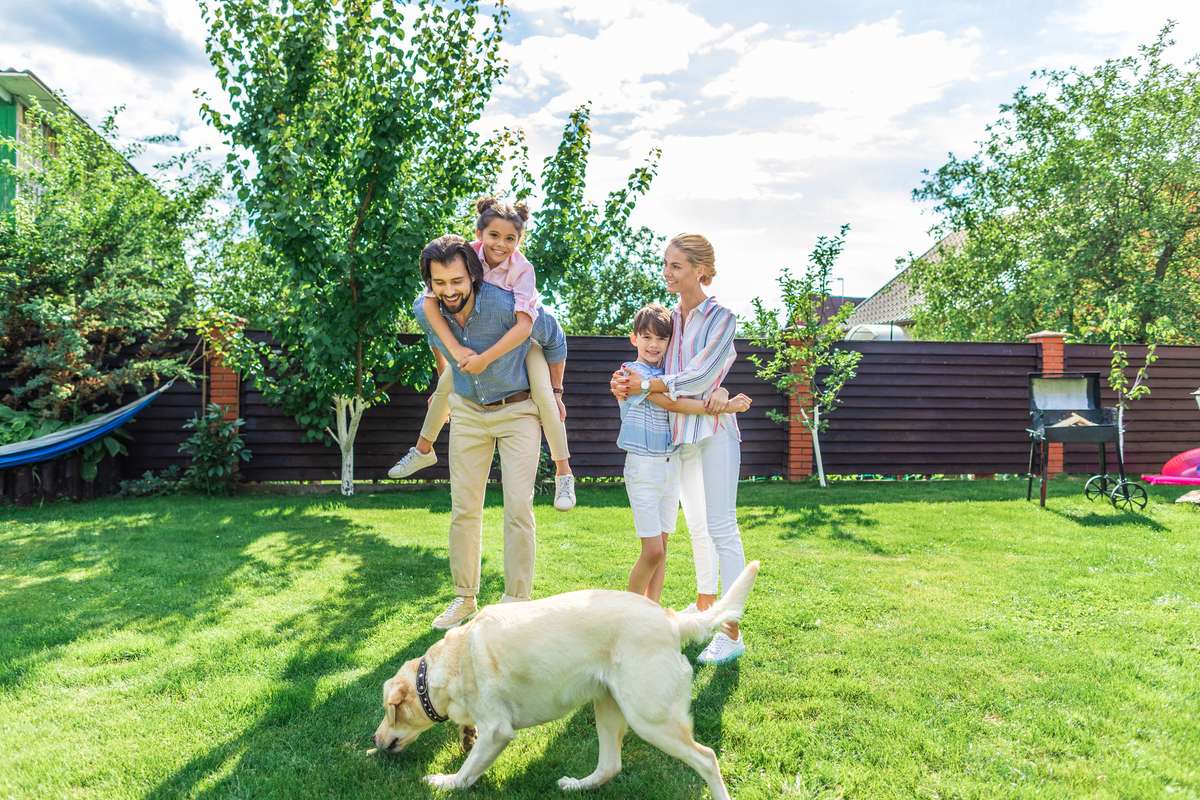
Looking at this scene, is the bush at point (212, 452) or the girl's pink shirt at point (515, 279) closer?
the girl's pink shirt at point (515, 279)

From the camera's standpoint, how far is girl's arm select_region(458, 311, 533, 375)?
3.32m

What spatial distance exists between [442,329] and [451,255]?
36cm

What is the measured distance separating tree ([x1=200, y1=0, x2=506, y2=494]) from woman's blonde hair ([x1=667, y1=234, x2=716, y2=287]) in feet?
15.2

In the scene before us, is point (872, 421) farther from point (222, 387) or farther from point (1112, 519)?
point (222, 387)

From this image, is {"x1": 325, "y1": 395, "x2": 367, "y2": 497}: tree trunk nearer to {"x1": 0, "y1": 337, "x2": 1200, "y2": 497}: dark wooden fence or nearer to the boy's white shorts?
{"x1": 0, "y1": 337, "x2": 1200, "y2": 497}: dark wooden fence

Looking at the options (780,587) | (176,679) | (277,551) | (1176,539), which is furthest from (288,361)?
(1176,539)

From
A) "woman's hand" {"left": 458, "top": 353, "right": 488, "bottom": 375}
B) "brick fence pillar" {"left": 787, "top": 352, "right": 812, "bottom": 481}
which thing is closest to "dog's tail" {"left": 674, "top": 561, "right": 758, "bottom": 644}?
"woman's hand" {"left": 458, "top": 353, "right": 488, "bottom": 375}

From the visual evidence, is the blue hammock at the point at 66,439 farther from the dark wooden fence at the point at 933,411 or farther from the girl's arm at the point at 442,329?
the dark wooden fence at the point at 933,411

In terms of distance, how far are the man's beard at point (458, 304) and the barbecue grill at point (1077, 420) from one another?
6156 mm

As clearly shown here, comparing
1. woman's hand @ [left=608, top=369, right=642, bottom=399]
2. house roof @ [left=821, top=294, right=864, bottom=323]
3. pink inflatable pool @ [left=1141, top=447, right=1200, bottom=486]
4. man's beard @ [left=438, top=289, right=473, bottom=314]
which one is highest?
house roof @ [left=821, top=294, right=864, bottom=323]

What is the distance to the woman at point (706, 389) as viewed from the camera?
3184 millimetres

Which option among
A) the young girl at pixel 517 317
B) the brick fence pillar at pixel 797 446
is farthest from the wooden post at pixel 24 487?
the brick fence pillar at pixel 797 446

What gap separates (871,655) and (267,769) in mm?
2479

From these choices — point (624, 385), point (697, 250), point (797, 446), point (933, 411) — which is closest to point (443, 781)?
point (624, 385)
